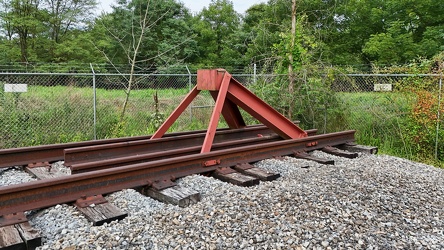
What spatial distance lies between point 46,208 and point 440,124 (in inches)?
326

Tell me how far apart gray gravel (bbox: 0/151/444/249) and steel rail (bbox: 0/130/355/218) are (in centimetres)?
13

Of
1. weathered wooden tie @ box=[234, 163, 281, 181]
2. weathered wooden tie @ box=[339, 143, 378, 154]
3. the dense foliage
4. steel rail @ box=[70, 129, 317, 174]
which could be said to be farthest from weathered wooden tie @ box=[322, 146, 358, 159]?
the dense foliage

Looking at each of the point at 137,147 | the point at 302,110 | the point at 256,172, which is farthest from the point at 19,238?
the point at 302,110

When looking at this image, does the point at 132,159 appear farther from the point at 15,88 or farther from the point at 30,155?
the point at 15,88

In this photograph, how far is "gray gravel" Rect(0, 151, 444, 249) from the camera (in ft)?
10.3

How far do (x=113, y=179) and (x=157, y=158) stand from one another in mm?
1222

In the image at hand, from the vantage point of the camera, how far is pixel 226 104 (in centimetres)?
768

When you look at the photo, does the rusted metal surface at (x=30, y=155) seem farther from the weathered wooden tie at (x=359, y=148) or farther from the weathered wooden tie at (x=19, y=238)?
the weathered wooden tie at (x=359, y=148)

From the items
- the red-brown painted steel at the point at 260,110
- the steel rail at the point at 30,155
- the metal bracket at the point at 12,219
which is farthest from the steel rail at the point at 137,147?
the metal bracket at the point at 12,219

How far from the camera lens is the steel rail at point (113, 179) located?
357cm

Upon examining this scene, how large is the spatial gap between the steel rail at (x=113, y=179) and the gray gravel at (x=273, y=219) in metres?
0.13

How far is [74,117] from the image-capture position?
33.0 feet

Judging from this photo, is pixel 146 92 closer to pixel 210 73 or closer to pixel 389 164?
pixel 210 73

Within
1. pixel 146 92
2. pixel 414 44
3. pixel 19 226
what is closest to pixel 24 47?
pixel 146 92
